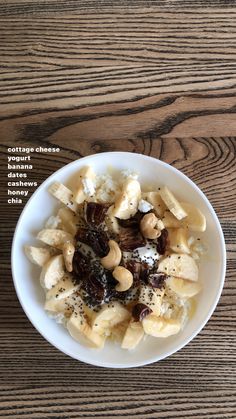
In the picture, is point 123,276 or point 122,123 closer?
point 123,276

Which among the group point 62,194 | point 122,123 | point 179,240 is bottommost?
point 179,240

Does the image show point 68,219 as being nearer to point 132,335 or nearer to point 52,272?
point 52,272

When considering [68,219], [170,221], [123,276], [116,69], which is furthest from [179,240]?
[116,69]

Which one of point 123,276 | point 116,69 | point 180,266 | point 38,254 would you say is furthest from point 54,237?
point 116,69

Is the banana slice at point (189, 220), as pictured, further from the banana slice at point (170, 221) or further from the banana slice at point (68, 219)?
the banana slice at point (68, 219)

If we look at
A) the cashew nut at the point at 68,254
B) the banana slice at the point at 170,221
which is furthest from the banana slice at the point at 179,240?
the cashew nut at the point at 68,254

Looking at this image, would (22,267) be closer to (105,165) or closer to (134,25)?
(105,165)

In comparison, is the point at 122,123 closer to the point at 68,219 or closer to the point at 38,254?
the point at 68,219

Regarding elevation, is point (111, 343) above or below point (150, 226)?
below
